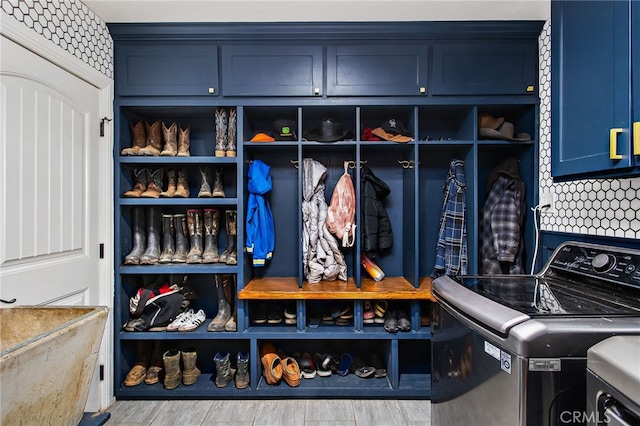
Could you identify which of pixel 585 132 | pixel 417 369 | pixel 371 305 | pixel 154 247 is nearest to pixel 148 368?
pixel 154 247

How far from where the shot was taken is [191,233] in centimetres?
203

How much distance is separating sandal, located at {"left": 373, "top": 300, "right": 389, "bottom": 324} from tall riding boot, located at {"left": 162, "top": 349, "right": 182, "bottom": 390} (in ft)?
4.26

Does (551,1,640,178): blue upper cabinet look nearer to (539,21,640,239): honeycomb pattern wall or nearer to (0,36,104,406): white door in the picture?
(539,21,640,239): honeycomb pattern wall

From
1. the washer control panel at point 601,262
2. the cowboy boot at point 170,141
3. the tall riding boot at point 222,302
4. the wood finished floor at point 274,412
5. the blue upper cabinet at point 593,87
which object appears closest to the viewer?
the blue upper cabinet at point 593,87

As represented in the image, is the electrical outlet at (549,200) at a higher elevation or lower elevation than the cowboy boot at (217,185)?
lower

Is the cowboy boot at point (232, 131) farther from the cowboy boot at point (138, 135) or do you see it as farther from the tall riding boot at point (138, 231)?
the tall riding boot at point (138, 231)

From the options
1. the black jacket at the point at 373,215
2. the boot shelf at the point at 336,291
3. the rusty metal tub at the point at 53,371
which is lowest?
the boot shelf at the point at 336,291

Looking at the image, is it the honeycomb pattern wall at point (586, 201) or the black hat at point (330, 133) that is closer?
the honeycomb pattern wall at point (586, 201)

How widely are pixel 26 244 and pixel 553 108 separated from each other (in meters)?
2.38

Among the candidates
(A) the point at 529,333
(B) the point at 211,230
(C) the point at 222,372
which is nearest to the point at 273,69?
(B) the point at 211,230

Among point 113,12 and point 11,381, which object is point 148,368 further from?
point 113,12

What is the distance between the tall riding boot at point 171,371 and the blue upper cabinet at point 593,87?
2.31 meters

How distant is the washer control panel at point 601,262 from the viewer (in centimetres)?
106

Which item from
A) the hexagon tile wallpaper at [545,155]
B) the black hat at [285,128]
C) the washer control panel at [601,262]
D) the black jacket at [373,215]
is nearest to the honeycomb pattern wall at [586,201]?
the hexagon tile wallpaper at [545,155]
